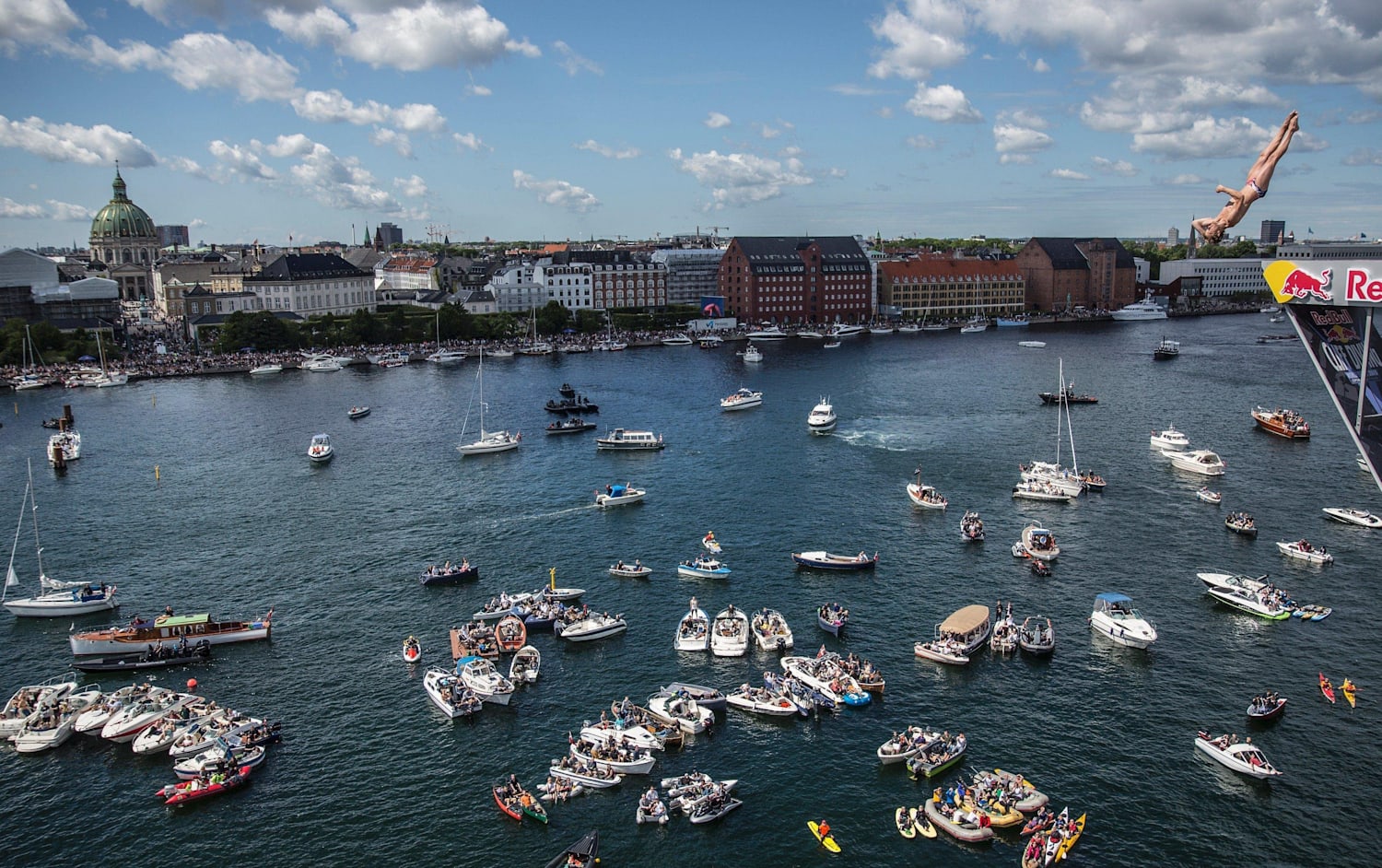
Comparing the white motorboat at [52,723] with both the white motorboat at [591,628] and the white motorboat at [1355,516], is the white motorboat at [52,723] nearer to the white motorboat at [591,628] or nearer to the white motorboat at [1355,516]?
the white motorboat at [591,628]

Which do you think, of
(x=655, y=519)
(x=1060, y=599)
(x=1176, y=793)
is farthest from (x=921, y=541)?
(x=1176, y=793)

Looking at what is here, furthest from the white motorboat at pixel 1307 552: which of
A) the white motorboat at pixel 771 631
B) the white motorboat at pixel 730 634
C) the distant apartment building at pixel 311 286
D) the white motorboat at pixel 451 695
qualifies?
the distant apartment building at pixel 311 286

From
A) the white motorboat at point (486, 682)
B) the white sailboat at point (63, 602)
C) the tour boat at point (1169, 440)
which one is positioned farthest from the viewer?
the tour boat at point (1169, 440)

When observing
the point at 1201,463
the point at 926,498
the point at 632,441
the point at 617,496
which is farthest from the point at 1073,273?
the point at 617,496

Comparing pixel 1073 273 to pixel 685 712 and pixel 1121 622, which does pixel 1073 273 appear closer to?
pixel 1121 622

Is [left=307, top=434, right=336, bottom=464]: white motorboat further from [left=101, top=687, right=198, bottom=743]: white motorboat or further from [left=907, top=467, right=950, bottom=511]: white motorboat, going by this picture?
[left=907, top=467, right=950, bottom=511]: white motorboat


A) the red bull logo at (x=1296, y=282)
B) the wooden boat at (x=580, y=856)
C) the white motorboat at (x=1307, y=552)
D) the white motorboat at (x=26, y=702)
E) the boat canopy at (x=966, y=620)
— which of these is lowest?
the wooden boat at (x=580, y=856)
